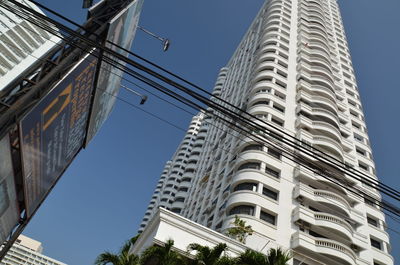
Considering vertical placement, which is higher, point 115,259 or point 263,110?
point 263,110

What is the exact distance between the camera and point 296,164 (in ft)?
103

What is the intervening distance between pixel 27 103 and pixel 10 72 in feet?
183

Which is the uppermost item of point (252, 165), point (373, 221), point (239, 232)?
point (373, 221)

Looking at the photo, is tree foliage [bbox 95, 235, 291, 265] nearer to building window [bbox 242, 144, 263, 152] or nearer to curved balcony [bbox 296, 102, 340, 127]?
building window [bbox 242, 144, 263, 152]

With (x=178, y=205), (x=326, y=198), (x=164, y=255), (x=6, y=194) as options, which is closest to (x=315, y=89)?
(x=326, y=198)

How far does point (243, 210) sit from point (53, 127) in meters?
16.2

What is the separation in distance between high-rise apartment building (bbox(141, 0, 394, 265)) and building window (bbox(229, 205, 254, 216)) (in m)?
0.08

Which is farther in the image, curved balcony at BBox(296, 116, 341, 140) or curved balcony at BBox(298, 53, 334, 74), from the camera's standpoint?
curved balcony at BBox(298, 53, 334, 74)

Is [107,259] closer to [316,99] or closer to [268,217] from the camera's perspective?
[268,217]

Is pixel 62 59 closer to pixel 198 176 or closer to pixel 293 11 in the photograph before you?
pixel 198 176

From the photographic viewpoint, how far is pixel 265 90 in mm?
39875

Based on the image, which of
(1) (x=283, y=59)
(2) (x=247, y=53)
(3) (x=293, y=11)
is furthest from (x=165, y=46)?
(3) (x=293, y=11)

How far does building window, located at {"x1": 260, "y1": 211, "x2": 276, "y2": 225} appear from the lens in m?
25.8

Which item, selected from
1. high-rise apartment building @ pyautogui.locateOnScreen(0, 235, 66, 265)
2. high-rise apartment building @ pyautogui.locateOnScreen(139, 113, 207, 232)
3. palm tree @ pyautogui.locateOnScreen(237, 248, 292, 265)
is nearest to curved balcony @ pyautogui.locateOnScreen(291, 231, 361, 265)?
palm tree @ pyautogui.locateOnScreen(237, 248, 292, 265)
